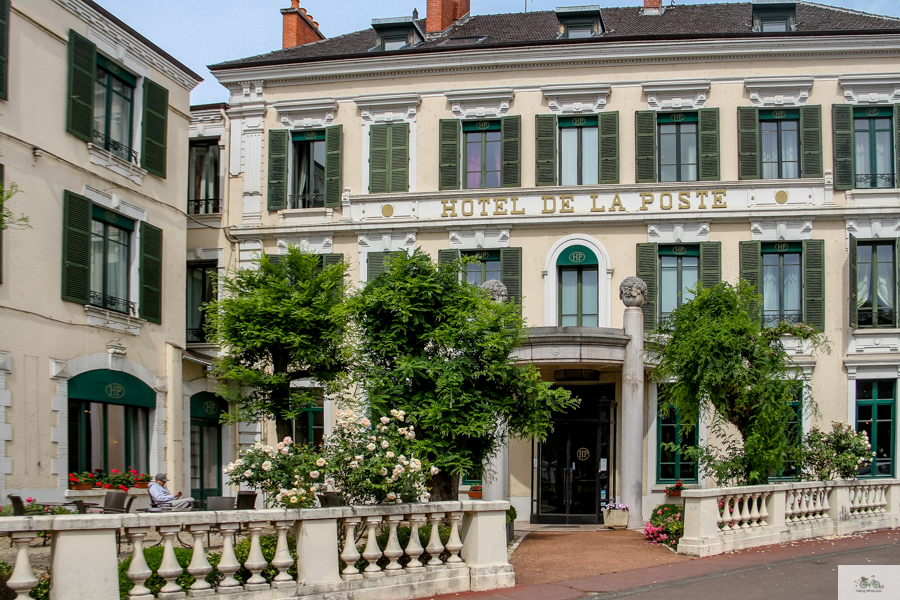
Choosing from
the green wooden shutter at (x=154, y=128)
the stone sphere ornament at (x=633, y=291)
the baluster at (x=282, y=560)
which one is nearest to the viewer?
the baluster at (x=282, y=560)

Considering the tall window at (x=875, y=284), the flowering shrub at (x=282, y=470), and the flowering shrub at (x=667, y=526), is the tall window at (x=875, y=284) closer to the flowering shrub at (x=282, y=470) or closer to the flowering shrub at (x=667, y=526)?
the flowering shrub at (x=667, y=526)

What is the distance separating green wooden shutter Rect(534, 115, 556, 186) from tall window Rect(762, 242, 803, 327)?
5.33 metres

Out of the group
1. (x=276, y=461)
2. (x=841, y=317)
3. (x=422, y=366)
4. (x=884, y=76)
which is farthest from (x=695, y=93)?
(x=276, y=461)

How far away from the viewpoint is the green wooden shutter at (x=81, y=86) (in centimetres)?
1836

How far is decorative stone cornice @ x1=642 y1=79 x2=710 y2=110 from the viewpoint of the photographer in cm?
2333

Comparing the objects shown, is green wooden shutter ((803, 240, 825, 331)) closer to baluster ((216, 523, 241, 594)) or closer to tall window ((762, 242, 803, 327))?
tall window ((762, 242, 803, 327))

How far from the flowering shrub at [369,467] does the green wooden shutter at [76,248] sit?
833 cm

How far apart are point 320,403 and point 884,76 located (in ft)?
50.8

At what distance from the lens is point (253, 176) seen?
973 inches

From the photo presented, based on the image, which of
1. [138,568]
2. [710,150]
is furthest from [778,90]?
[138,568]

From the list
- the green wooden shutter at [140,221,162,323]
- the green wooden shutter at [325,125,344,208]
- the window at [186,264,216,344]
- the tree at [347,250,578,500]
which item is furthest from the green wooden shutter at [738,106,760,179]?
the green wooden shutter at [140,221,162,323]

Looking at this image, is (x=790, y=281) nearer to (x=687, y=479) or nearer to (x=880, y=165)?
(x=880, y=165)

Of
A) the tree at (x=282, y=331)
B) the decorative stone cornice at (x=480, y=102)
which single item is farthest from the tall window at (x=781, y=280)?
the tree at (x=282, y=331)

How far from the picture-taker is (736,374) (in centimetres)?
1659
